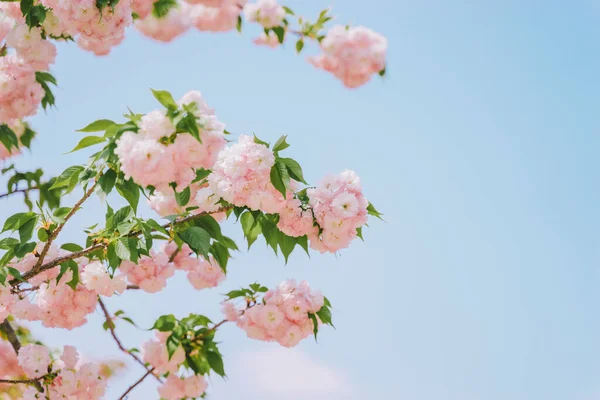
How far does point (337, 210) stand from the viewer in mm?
2291

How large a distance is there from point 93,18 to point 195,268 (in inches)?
57.8

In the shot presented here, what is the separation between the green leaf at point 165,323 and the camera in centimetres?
309

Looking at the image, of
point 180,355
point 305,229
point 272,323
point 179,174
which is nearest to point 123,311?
point 180,355

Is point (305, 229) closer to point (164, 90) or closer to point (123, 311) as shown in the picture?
point (164, 90)

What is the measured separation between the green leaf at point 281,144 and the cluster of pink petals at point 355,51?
1863mm

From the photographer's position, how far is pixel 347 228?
2.31 metres

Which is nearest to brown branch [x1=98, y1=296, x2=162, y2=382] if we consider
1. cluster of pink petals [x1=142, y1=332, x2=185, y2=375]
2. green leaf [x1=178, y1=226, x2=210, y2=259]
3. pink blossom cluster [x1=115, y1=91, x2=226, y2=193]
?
cluster of pink petals [x1=142, y1=332, x2=185, y2=375]

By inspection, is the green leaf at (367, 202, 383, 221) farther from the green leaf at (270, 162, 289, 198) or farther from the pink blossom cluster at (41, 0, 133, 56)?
the pink blossom cluster at (41, 0, 133, 56)

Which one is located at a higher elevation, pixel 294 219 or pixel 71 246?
pixel 294 219

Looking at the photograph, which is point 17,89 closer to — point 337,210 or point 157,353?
point 157,353

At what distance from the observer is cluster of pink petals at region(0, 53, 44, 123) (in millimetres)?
3232

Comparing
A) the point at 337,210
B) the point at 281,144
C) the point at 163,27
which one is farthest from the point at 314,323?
the point at 163,27

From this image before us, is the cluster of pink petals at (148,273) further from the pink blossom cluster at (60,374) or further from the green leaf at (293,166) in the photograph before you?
the green leaf at (293,166)

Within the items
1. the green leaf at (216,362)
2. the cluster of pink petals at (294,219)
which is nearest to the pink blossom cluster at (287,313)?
the green leaf at (216,362)
